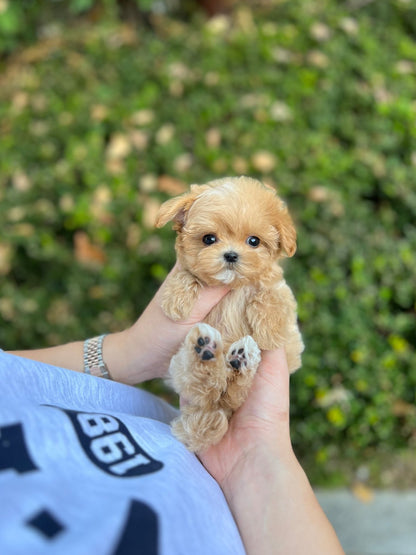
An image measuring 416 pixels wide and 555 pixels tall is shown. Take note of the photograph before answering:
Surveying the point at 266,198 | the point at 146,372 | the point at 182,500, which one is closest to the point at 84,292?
the point at 146,372

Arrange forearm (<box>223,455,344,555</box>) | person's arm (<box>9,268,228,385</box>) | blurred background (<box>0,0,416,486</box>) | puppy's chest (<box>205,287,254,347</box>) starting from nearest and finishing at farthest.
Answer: forearm (<box>223,455,344,555</box>) < puppy's chest (<box>205,287,254,347</box>) < person's arm (<box>9,268,228,385</box>) < blurred background (<box>0,0,416,486</box>)

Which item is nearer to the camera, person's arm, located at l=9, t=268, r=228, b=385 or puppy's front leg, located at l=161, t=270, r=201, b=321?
puppy's front leg, located at l=161, t=270, r=201, b=321

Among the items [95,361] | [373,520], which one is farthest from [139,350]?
[373,520]

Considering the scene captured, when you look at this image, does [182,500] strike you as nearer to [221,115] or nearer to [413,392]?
[413,392]

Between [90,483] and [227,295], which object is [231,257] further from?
[90,483]

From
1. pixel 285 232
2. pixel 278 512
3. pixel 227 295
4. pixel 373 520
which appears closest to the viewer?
pixel 278 512

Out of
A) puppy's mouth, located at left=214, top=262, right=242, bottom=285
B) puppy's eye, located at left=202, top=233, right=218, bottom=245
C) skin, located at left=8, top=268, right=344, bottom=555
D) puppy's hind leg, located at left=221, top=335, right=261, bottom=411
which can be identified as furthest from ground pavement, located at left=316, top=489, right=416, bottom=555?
puppy's eye, located at left=202, top=233, right=218, bottom=245

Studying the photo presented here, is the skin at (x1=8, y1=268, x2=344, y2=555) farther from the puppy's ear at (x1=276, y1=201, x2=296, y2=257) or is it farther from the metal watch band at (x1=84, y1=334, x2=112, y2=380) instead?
the puppy's ear at (x1=276, y1=201, x2=296, y2=257)
